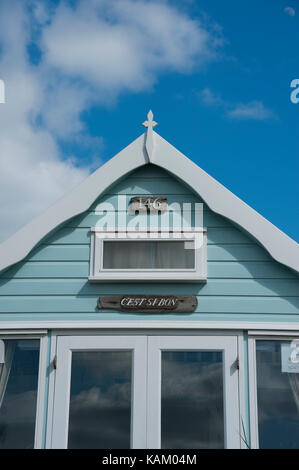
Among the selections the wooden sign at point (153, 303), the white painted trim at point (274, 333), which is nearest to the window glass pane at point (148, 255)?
the wooden sign at point (153, 303)

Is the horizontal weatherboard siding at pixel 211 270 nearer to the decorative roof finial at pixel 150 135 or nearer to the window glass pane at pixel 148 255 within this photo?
the window glass pane at pixel 148 255

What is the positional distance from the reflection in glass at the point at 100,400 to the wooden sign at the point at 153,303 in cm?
49

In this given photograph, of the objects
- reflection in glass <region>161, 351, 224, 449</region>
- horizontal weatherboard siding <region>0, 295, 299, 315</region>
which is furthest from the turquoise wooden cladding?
reflection in glass <region>161, 351, 224, 449</region>

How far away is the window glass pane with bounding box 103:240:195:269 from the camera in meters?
6.22

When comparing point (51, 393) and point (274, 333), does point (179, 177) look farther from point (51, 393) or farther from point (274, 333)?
point (51, 393)

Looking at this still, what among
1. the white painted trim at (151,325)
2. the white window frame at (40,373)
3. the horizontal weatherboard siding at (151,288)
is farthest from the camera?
the horizontal weatherboard siding at (151,288)

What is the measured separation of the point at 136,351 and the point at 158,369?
301mm

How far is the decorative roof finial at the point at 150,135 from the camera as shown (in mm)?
6379

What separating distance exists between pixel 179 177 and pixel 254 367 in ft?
7.29

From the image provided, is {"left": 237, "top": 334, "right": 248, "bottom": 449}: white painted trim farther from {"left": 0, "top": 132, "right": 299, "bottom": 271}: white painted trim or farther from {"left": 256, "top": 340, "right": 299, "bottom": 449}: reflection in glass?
{"left": 0, "top": 132, "right": 299, "bottom": 271}: white painted trim

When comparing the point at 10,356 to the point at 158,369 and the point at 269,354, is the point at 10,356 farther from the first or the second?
the point at 269,354

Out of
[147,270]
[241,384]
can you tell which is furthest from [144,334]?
[241,384]

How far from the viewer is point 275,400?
5859 mm
